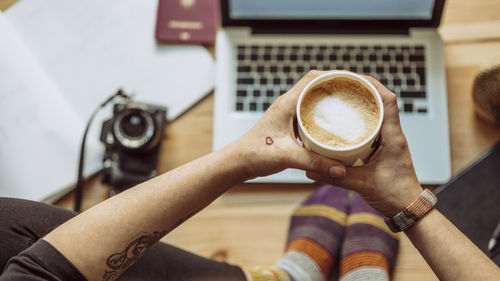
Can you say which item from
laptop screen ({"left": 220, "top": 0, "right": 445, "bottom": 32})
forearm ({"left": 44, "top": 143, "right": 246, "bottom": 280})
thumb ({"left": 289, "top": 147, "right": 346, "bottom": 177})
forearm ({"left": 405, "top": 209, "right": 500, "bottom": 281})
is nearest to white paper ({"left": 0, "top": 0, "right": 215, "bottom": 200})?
laptop screen ({"left": 220, "top": 0, "right": 445, "bottom": 32})

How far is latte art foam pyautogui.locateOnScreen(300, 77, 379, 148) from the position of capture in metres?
0.51

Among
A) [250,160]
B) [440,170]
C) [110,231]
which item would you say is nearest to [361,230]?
[440,170]

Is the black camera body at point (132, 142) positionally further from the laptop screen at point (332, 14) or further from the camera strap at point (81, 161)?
the laptop screen at point (332, 14)

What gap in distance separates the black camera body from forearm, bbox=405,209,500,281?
18.6 inches

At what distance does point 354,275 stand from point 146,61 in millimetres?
601

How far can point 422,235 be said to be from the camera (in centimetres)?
62

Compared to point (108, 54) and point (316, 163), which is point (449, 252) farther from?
point (108, 54)

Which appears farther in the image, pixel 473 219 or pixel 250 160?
pixel 473 219

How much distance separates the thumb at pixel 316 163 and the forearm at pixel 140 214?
0.30 ft

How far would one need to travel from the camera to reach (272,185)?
33.5 inches

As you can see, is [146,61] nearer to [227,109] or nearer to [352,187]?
[227,109]

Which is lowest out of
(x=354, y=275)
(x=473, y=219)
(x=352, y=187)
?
(x=354, y=275)

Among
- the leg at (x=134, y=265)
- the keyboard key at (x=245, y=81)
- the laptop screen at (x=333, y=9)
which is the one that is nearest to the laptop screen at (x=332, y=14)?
the laptop screen at (x=333, y=9)

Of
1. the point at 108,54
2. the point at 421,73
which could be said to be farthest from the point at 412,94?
the point at 108,54
